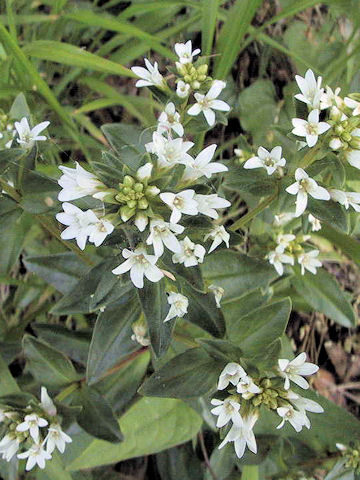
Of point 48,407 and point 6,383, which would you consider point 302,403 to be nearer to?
point 48,407

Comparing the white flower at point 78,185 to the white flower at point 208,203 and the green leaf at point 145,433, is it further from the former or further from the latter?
the green leaf at point 145,433

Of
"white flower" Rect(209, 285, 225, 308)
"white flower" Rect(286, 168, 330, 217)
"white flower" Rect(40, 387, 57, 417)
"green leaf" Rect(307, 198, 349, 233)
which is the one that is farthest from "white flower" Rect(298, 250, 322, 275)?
"white flower" Rect(40, 387, 57, 417)

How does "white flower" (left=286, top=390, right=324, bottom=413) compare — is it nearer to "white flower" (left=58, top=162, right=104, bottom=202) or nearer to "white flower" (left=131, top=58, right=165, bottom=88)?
"white flower" (left=58, top=162, right=104, bottom=202)

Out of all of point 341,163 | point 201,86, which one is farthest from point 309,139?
point 201,86

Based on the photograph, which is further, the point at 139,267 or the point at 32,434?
the point at 32,434

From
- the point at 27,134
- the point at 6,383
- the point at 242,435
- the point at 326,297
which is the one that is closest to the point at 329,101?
the point at 27,134
